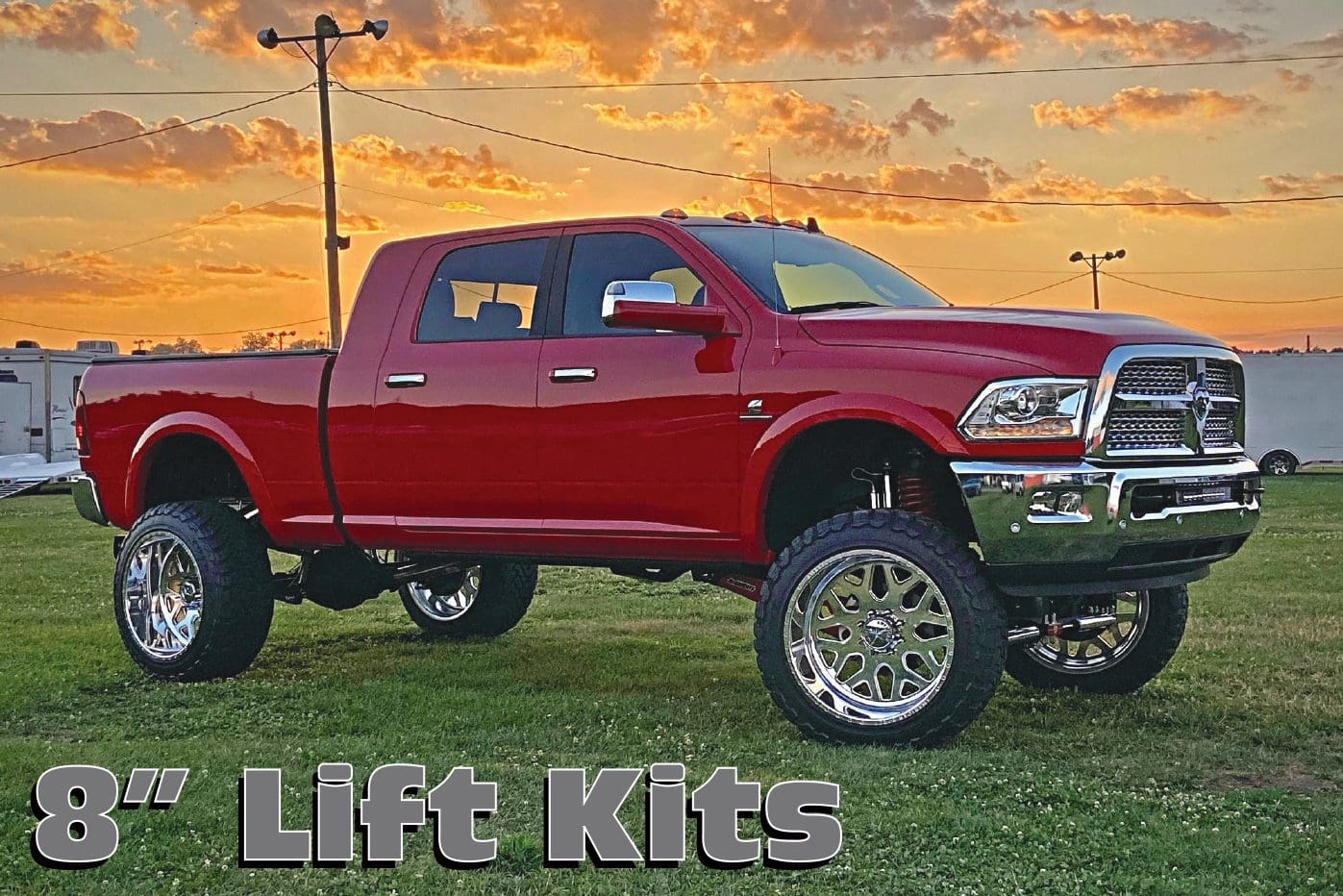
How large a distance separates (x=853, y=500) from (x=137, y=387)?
14.3 ft

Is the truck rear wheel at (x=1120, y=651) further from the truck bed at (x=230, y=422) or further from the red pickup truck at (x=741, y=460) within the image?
the truck bed at (x=230, y=422)

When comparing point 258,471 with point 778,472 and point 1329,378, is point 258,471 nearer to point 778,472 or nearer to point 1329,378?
point 778,472

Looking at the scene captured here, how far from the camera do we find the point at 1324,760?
19.5 ft

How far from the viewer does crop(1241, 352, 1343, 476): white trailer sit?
3641 cm

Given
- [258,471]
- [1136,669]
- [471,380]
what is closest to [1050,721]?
[1136,669]

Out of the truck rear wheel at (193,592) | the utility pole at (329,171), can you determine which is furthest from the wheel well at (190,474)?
the utility pole at (329,171)

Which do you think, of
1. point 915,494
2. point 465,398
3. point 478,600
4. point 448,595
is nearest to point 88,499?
point 448,595

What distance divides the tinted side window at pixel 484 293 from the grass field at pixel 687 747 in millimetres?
1806

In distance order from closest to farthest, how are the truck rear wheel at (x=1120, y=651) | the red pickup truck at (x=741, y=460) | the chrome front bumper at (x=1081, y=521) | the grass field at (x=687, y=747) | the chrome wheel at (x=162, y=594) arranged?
the grass field at (x=687, y=747) < the chrome front bumper at (x=1081, y=521) < the red pickup truck at (x=741, y=460) < the truck rear wheel at (x=1120, y=651) < the chrome wheel at (x=162, y=594)

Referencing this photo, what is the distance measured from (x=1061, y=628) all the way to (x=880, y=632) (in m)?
1.10

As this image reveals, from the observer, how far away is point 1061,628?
22.4ft

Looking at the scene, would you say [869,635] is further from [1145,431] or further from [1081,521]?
[1145,431]

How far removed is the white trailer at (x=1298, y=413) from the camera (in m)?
36.4

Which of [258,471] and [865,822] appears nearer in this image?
[865,822]
